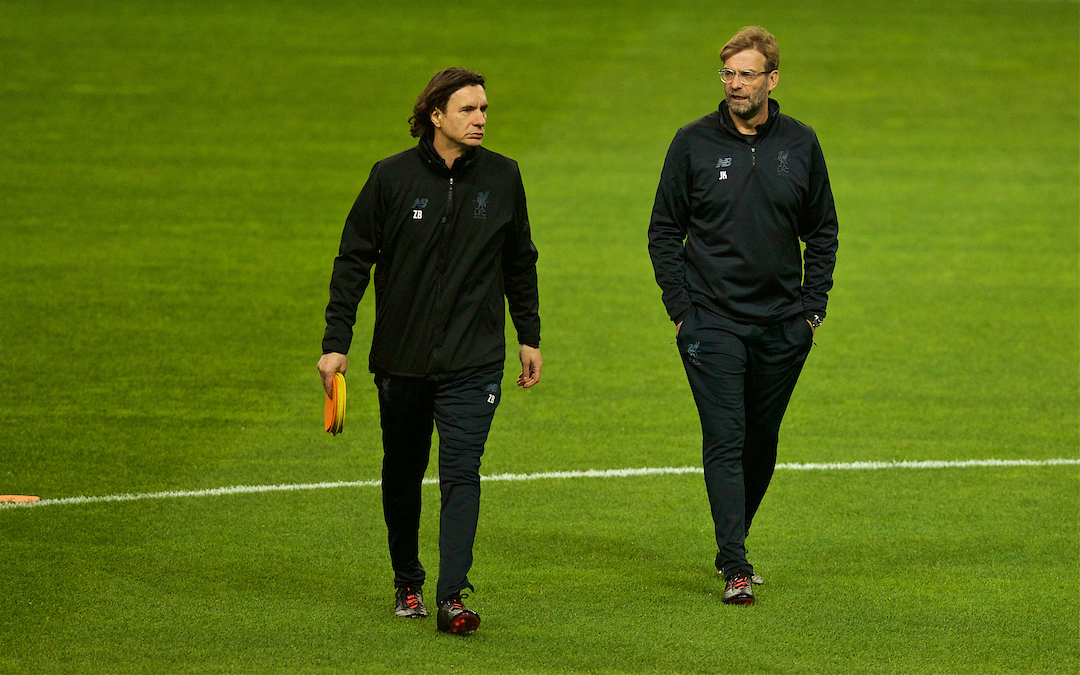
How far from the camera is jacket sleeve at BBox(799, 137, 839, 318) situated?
679 centimetres

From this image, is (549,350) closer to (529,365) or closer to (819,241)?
(819,241)

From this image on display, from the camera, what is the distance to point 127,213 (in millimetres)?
14656

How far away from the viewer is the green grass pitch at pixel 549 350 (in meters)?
6.40

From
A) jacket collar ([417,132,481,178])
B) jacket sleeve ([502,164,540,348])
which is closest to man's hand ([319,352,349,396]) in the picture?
jacket sleeve ([502,164,540,348])

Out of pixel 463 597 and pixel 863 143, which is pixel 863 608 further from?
pixel 863 143

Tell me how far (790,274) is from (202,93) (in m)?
13.3

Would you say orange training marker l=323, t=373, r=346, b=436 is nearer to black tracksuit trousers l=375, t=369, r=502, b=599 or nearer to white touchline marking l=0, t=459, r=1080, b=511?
black tracksuit trousers l=375, t=369, r=502, b=599

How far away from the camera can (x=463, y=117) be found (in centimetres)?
604

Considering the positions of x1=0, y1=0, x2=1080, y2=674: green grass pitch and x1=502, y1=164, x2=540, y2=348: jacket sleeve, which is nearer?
x1=502, y1=164, x2=540, y2=348: jacket sleeve

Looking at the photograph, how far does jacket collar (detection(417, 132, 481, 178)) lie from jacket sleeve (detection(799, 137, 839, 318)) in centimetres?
157

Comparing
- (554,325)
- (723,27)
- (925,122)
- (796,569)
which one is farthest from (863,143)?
(796,569)

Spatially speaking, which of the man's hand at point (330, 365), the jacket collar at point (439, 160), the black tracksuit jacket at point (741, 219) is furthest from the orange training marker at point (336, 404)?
the black tracksuit jacket at point (741, 219)

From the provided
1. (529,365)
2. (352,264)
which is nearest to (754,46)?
(529,365)

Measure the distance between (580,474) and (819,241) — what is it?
2.39 m
